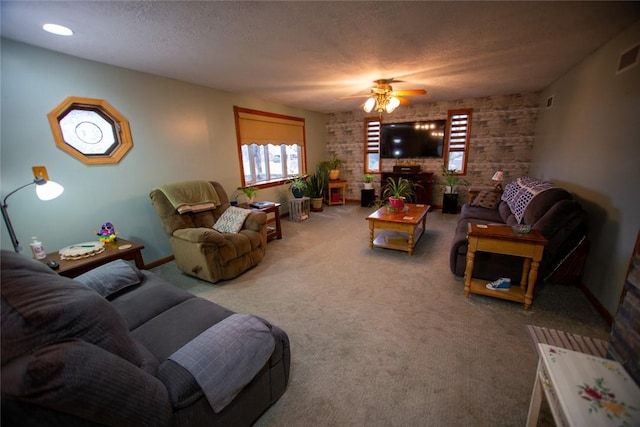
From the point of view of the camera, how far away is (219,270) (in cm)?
277

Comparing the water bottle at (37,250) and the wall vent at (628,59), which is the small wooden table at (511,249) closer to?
the wall vent at (628,59)

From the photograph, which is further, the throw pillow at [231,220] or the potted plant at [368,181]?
the potted plant at [368,181]

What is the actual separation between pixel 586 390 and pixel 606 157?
2419 millimetres

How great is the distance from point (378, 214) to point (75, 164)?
348cm

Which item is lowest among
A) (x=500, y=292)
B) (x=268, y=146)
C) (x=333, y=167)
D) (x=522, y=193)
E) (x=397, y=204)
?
(x=500, y=292)

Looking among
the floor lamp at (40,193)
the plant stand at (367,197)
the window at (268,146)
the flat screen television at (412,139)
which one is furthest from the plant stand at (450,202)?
the floor lamp at (40,193)

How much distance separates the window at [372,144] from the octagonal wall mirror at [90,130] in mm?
4897

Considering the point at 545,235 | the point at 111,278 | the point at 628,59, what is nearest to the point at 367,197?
the point at 545,235

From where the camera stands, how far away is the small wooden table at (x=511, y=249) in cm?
209

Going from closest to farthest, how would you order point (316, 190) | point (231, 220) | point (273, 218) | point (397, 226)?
1. point (231, 220)
2. point (397, 226)
3. point (273, 218)
4. point (316, 190)

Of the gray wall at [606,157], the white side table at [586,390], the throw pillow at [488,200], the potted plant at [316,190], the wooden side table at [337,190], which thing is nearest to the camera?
the white side table at [586,390]

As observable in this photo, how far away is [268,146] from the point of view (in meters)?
5.22

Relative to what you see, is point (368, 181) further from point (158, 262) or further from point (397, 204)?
point (158, 262)

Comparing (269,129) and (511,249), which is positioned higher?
(269,129)
